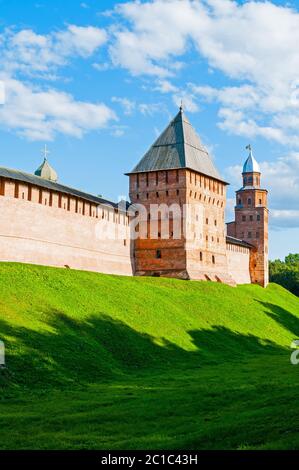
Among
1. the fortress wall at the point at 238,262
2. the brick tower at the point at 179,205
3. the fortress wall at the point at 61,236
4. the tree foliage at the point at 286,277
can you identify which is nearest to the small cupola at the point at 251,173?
the fortress wall at the point at 238,262

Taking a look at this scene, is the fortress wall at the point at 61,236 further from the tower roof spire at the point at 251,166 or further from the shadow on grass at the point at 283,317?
the tower roof spire at the point at 251,166

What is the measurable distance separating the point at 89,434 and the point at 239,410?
3.41 m

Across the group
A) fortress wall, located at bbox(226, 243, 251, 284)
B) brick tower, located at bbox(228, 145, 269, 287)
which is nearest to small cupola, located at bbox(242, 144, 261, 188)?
brick tower, located at bbox(228, 145, 269, 287)

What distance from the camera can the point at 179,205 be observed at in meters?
41.6

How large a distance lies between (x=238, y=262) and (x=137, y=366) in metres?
35.3

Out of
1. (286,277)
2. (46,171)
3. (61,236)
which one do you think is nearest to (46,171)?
(46,171)

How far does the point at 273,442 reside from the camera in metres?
9.28

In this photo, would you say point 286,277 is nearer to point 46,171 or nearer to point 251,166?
point 251,166

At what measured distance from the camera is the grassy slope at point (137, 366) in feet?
36.5

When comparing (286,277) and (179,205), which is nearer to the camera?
(179,205)

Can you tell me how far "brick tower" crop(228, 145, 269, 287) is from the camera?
5962cm

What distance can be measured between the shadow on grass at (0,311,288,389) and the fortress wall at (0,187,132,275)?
750 centimetres

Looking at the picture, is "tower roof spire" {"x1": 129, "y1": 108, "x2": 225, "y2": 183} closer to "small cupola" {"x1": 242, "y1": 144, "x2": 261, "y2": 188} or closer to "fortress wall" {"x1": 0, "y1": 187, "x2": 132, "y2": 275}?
"fortress wall" {"x1": 0, "y1": 187, "x2": 132, "y2": 275}
